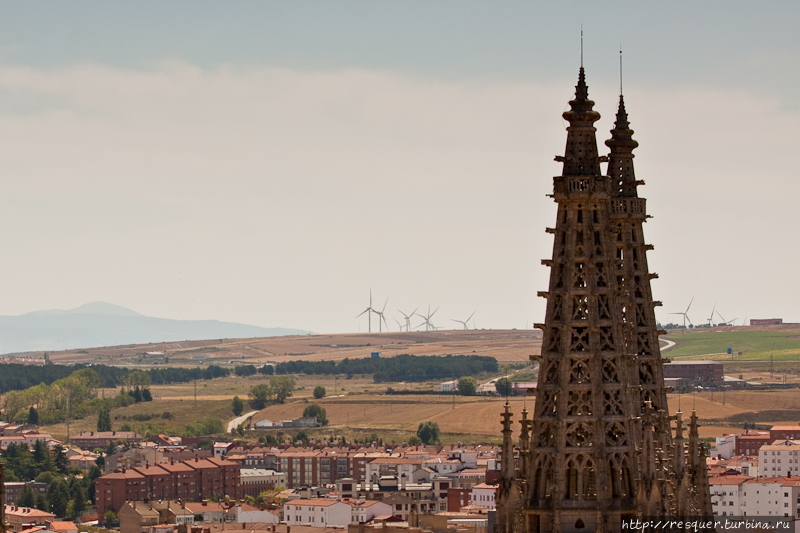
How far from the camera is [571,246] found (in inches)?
996

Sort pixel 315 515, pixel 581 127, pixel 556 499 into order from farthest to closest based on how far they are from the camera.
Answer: pixel 315 515
pixel 581 127
pixel 556 499

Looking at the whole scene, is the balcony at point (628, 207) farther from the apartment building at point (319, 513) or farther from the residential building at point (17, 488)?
the residential building at point (17, 488)

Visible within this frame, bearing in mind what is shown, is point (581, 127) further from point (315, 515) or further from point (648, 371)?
point (315, 515)

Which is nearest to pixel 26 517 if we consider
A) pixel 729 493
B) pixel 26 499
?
pixel 26 499

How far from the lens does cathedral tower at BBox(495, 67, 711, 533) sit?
2433 cm

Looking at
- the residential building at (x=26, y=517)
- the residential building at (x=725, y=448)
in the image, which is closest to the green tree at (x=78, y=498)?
the residential building at (x=26, y=517)

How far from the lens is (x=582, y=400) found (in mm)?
24516

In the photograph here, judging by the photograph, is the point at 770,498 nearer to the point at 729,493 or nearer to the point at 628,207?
the point at 729,493

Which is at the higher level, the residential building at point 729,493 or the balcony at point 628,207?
the balcony at point 628,207

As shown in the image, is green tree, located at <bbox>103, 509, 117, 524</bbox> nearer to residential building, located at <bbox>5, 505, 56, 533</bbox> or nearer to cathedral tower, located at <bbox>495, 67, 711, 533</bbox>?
residential building, located at <bbox>5, 505, 56, 533</bbox>

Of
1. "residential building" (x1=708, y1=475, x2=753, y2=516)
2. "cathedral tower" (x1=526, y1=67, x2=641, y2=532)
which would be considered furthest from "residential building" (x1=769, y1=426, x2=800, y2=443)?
"cathedral tower" (x1=526, y1=67, x2=641, y2=532)

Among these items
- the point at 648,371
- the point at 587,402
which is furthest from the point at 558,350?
the point at 648,371

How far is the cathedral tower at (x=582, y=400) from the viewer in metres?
24.3

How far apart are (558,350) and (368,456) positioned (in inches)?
6884
